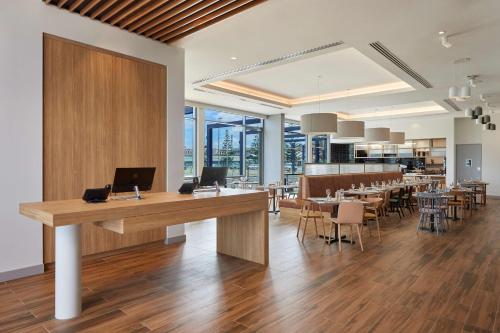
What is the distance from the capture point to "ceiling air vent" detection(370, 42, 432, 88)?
559cm

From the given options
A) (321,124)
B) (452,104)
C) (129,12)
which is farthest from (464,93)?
(129,12)

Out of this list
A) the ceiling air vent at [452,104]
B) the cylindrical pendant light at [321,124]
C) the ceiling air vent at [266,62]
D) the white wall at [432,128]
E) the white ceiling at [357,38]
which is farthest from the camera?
the white wall at [432,128]

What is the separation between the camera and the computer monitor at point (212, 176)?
466 centimetres

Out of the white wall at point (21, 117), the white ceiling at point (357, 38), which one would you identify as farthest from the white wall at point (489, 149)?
the white wall at point (21, 117)

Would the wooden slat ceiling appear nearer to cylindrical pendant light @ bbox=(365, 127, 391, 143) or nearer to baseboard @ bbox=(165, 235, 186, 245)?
baseboard @ bbox=(165, 235, 186, 245)

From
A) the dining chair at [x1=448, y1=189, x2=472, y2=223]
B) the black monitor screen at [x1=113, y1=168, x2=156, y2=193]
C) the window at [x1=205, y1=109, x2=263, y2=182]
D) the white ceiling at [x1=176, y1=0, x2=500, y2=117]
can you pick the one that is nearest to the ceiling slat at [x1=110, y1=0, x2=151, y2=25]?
the white ceiling at [x1=176, y1=0, x2=500, y2=117]

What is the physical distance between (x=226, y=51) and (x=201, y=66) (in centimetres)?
113

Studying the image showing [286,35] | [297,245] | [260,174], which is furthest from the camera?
[260,174]

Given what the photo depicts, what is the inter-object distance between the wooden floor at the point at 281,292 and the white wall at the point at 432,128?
8800mm

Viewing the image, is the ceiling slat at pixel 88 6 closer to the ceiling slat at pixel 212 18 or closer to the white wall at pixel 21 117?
the white wall at pixel 21 117

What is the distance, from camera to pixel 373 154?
51.8 ft

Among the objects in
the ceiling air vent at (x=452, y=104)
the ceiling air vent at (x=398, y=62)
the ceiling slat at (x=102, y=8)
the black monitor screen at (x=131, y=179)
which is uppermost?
the ceiling slat at (x=102, y=8)

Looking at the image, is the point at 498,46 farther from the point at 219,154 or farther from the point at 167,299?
the point at 219,154

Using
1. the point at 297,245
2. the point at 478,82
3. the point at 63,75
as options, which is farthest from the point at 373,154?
the point at 63,75
